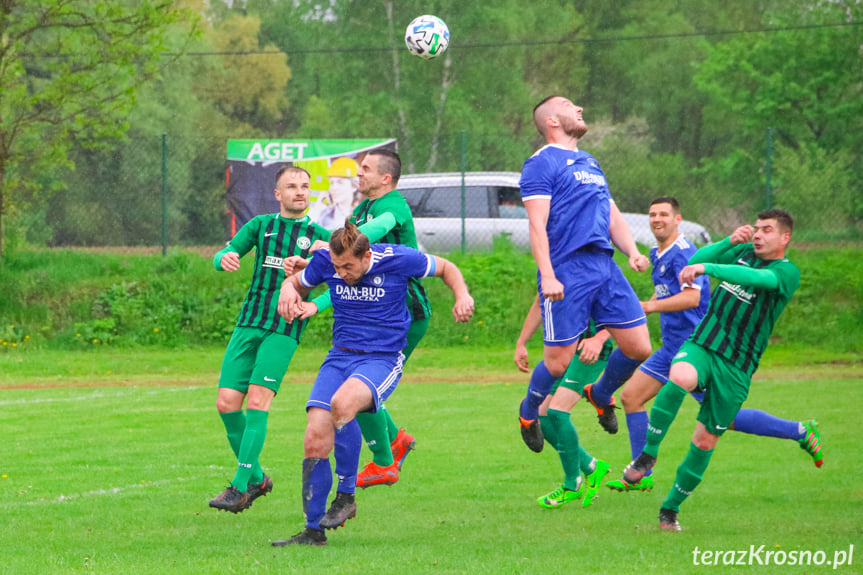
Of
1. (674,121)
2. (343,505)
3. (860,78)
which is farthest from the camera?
(674,121)

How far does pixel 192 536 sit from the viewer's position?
6.30 meters

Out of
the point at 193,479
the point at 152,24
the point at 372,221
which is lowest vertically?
the point at 193,479

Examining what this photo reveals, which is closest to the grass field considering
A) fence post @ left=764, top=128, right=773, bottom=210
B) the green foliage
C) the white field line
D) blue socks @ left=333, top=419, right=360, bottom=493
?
the white field line

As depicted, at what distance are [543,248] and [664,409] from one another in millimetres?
1241

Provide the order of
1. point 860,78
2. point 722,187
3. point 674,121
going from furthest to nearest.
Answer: point 674,121 < point 860,78 < point 722,187

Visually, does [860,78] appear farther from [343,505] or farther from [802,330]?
[343,505]

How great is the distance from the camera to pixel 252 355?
7.36m

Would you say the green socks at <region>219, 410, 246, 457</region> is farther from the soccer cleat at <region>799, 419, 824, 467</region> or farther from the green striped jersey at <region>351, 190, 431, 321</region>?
the soccer cleat at <region>799, 419, 824, 467</region>

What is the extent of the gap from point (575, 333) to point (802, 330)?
12273 mm

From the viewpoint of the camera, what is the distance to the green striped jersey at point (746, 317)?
6.52 metres

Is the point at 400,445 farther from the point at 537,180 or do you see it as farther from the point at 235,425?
the point at 537,180

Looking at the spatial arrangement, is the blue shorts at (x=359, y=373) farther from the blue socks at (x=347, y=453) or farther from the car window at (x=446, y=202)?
the car window at (x=446, y=202)

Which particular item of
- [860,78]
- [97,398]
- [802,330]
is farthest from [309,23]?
[97,398]

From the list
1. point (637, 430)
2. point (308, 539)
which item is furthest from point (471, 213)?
point (308, 539)
